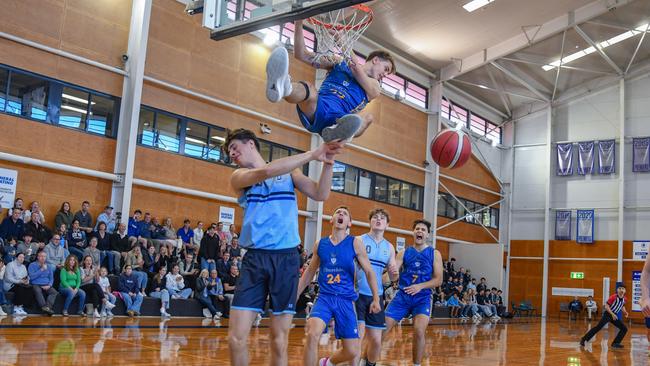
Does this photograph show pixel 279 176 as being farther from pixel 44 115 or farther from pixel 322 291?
pixel 44 115

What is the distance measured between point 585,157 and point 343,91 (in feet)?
87.0

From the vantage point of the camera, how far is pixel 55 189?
1532 centimetres

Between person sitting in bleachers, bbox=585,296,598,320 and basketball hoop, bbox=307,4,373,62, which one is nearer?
basketball hoop, bbox=307,4,373,62

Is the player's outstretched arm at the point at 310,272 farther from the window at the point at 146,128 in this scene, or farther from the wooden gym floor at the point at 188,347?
the window at the point at 146,128

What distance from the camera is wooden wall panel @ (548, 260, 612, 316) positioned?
28.3 m

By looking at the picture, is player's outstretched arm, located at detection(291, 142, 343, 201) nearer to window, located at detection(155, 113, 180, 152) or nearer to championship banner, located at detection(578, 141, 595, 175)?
window, located at detection(155, 113, 180, 152)

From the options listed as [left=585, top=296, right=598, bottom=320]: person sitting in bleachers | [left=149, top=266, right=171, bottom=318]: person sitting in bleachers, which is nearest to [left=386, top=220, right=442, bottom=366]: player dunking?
[left=149, top=266, right=171, bottom=318]: person sitting in bleachers

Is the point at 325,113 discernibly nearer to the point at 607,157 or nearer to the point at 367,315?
the point at 367,315

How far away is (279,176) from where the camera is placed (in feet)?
14.2

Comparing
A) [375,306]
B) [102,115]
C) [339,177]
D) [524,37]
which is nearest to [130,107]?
[102,115]

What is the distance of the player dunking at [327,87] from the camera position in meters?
4.82

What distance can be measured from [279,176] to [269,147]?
16.4m

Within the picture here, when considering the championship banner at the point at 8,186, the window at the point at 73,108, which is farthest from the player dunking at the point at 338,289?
the window at the point at 73,108

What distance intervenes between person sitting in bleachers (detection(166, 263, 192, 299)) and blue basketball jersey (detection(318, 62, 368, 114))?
31.4 feet
